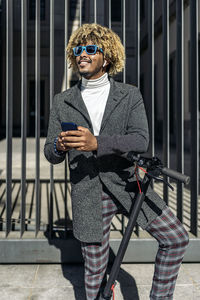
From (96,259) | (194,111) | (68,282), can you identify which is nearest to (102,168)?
(96,259)

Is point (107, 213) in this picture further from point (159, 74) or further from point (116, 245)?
point (159, 74)

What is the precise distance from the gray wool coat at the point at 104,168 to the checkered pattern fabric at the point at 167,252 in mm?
75

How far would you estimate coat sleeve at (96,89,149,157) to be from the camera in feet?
5.80

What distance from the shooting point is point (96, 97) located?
213 centimetres

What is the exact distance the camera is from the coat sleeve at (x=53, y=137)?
6.59ft

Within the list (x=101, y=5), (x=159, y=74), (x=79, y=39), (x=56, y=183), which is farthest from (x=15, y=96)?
(x=79, y=39)

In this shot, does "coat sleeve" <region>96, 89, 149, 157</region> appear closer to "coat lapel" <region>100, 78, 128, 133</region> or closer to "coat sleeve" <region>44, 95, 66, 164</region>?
"coat lapel" <region>100, 78, 128, 133</region>

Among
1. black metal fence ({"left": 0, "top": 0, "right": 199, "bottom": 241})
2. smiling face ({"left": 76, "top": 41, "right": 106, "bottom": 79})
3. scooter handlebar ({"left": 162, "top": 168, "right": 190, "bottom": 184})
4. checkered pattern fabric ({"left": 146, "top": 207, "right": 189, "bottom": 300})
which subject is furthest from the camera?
black metal fence ({"left": 0, "top": 0, "right": 199, "bottom": 241})

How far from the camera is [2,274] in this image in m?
3.21

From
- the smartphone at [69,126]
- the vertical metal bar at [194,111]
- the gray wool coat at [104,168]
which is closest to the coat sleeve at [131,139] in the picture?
the gray wool coat at [104,168]

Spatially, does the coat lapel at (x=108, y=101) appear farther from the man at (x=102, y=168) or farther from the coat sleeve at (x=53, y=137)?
the coat sleeve at (x=53, y=137)

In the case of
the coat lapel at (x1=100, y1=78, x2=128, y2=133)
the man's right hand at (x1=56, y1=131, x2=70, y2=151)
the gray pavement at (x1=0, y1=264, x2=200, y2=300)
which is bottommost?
the gray pavement at (x1=0, y1=264, x2=200, y2=300)

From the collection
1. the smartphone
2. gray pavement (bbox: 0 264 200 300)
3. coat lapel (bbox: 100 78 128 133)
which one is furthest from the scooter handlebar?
gray pavement (bbox: 0 264 200 300)

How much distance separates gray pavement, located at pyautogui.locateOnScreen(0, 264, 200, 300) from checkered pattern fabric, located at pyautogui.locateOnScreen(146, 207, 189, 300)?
34.3 inches
